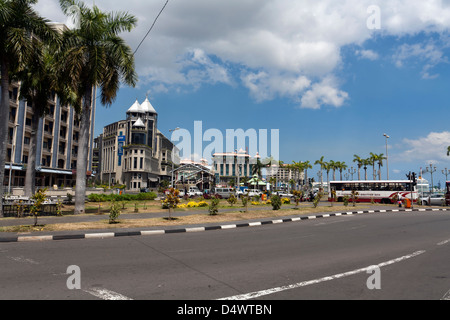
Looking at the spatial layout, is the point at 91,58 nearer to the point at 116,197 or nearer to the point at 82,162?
the point at 82,162

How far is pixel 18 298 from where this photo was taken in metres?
4.42

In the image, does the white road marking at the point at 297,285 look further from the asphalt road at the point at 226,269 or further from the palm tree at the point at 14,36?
the palm tree at the point at 14,36

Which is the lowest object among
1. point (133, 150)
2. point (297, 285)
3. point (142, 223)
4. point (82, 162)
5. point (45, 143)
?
point (142, 223)

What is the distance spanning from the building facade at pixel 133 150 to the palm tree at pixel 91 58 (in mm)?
69587

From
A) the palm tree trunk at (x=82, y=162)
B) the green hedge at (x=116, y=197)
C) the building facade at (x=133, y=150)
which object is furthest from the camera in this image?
the building facade at (x=133, y=150)

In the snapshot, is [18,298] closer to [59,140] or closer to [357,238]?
[357,238]

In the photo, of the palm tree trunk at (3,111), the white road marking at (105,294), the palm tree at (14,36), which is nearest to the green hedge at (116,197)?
the palm tree trunk at (3,111)

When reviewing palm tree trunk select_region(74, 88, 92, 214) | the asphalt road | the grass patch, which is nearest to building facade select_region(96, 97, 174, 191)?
palm tree trunk select_region(74, 88, 92, 214)

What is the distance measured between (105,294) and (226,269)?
251 cm

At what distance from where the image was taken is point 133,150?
9131 centimetres

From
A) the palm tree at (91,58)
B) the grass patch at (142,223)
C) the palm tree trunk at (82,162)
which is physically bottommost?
the grass patch at (142,223)

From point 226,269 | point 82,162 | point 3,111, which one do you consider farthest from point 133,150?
point 226,269

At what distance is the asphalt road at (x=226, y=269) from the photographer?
15.7 feet
